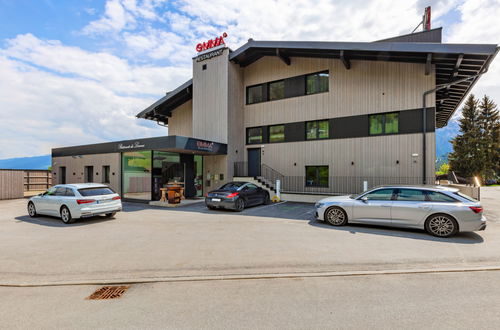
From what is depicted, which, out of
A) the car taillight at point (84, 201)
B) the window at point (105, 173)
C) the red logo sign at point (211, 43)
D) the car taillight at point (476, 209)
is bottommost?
the car taillight at point (84, 201)

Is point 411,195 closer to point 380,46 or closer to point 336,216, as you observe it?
point 336,216

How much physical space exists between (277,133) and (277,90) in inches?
122

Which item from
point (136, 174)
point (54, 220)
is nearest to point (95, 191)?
point (54, 220)

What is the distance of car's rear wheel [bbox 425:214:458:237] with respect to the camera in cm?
700

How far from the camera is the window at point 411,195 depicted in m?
7.53

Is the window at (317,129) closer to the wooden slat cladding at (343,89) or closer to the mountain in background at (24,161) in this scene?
the wooden slat cladding at (343,89)

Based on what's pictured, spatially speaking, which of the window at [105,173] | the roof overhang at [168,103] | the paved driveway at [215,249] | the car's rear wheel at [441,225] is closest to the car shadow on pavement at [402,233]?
the paved driveway at [215,249]

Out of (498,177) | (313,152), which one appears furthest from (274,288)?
(498,177)

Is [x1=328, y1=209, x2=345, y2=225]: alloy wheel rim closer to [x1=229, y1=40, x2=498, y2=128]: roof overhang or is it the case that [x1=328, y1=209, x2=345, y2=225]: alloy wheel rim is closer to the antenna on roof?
[x1=229, y1=40, x2=498, y2=128]: roof overhang

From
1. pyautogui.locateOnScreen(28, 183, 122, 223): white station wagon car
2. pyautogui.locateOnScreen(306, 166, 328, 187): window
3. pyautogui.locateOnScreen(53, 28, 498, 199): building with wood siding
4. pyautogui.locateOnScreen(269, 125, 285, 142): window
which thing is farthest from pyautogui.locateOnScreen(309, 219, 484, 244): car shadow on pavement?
pyautogui.locateOnScreen(269, 125, 285, 142): window

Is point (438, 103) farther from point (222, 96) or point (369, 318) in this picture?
point (369, 318)

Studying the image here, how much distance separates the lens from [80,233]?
772cm

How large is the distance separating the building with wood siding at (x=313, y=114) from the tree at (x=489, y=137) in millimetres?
26417

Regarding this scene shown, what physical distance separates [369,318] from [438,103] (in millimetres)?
20914
